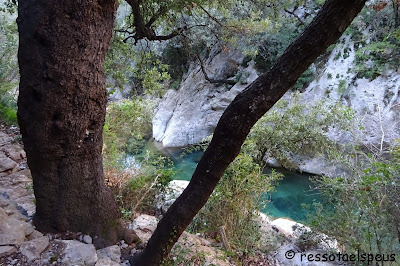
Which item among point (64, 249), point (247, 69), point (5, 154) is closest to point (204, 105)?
point (247, 69)

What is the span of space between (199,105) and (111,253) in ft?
41.2

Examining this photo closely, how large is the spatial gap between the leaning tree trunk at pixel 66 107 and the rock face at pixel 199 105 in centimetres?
1106

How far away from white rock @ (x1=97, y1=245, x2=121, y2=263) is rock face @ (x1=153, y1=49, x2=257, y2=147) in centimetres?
1121

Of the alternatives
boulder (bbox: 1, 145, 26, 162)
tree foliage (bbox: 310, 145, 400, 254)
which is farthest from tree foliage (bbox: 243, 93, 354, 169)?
boulder (bbox: 1, 145, 26, 162)

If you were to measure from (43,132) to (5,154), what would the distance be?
2.90 metres

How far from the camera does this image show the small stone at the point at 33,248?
1921 mm

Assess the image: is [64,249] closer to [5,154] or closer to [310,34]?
[310,34]

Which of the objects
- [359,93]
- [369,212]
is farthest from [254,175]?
[359,93]

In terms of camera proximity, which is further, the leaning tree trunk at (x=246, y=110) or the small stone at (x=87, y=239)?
the small stone at (x=87, y=239)

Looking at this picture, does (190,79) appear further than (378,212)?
Yes

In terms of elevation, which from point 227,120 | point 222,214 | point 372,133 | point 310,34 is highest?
point 372,133

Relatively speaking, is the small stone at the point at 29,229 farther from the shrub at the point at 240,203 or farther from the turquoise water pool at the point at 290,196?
the turquoise water pool at the point at 290,196

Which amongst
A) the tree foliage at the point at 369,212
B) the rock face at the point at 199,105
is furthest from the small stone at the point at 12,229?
Answer: the rock face at the point at 199,105

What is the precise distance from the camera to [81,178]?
2287 mm
